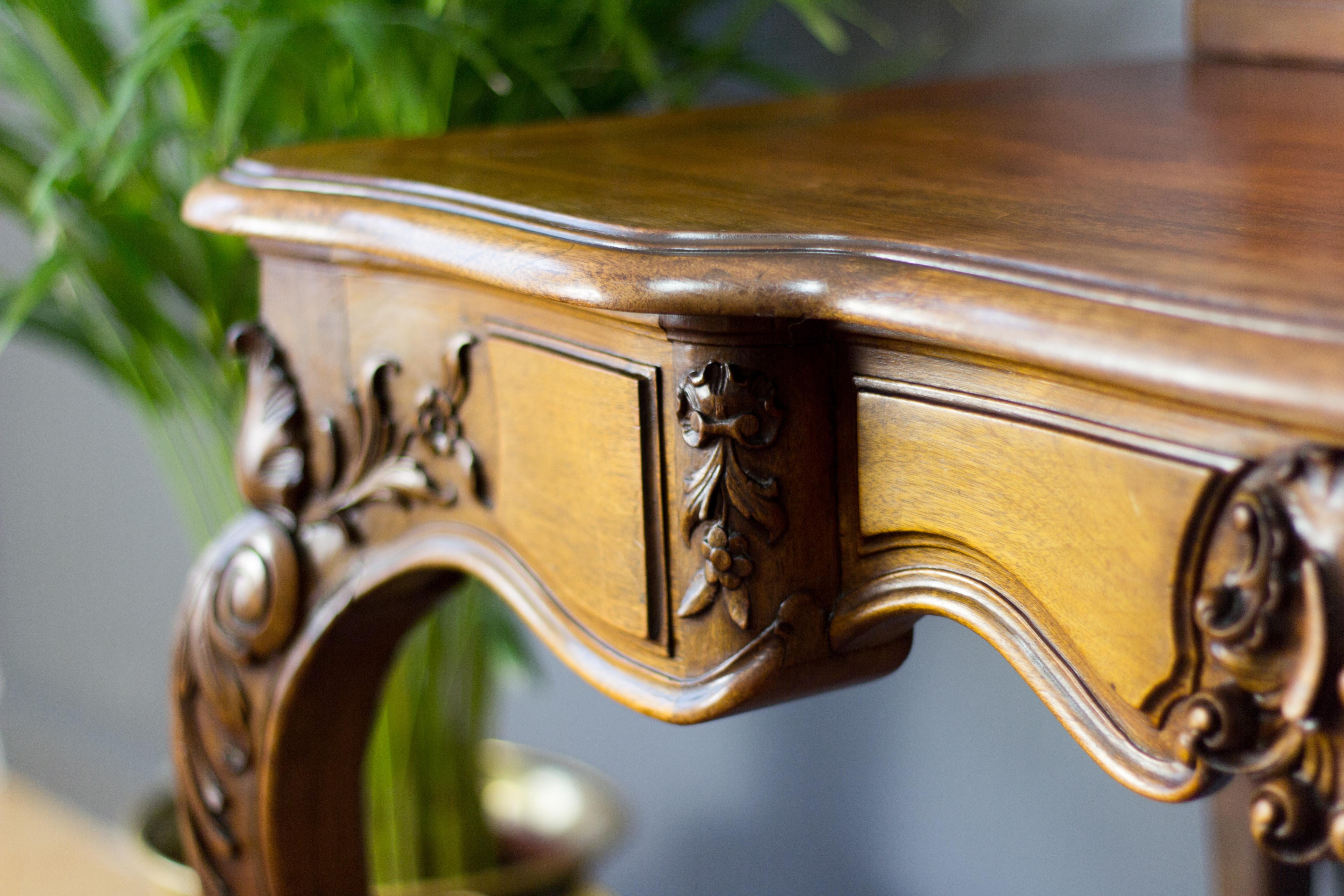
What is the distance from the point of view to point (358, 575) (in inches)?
22.8

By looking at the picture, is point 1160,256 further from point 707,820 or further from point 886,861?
point 707,820

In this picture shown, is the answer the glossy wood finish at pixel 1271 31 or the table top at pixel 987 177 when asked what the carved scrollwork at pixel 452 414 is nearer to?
the table top at pixel 987 177

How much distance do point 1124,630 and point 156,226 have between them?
68 centimetres

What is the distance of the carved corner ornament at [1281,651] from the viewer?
0.95 ft

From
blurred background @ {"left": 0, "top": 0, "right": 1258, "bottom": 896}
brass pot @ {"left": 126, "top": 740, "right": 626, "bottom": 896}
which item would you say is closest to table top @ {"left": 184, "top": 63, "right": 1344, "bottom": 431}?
blurred background @ {"left": 0, "top": 0, "right": 1258, "bottom": 896}

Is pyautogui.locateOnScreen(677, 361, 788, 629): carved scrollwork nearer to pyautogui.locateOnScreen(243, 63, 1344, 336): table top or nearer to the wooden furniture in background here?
pyautogui.locateOnScreen(243, 63, 1344, 336): table top

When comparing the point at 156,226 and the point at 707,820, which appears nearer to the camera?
the point at 156,226

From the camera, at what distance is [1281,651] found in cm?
30

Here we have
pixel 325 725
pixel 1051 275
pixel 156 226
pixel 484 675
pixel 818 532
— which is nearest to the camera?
pixel 1051 275

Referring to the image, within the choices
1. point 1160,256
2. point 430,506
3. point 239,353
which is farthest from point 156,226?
point 1160,256

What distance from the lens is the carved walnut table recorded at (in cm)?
30

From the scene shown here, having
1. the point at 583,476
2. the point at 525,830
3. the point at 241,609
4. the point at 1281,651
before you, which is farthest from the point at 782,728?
the point at 1281,651

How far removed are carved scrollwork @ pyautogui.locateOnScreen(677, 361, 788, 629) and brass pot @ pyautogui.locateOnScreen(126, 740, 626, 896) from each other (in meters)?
0.68

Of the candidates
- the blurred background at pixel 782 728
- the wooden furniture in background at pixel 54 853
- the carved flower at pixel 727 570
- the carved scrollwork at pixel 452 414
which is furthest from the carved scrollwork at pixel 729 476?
the wooden furniture in background at pixel 54 853
